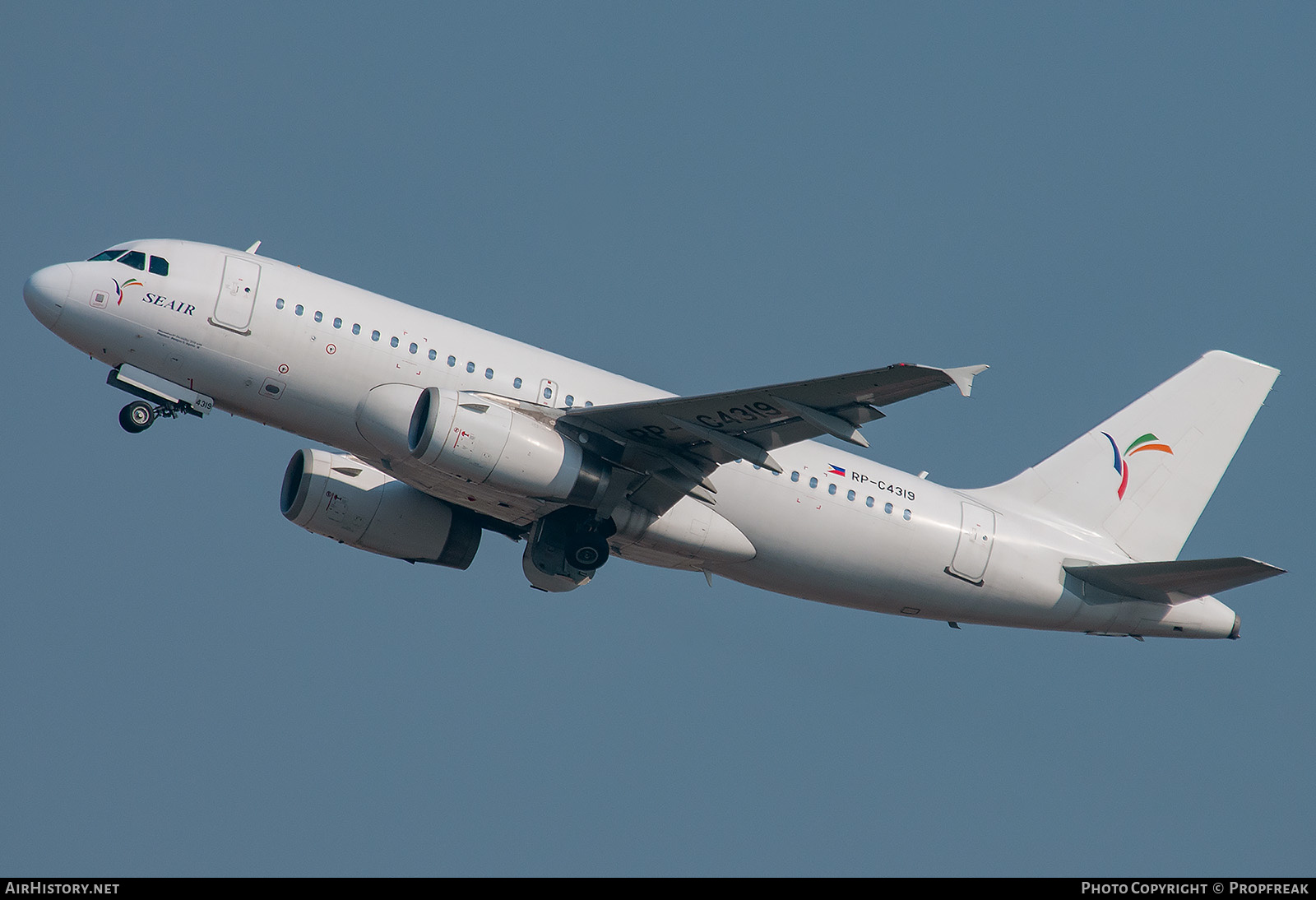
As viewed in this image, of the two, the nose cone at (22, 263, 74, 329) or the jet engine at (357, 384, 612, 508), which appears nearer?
the jet engine at (357, 384, 612, 508)

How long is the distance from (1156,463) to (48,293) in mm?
26789

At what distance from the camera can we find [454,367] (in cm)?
2936

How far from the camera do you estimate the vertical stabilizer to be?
35.0m

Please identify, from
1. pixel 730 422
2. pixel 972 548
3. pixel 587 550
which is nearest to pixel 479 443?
pixel 587 550

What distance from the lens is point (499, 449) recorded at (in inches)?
1094

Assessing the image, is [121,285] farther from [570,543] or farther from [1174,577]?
[1174,577]

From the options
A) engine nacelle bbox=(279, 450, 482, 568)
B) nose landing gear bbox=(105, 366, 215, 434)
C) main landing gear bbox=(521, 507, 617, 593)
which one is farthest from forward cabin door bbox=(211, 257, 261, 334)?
main landing gear bbox=(521, 507, 617, 593)

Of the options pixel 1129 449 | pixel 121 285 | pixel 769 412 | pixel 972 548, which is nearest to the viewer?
pixel 769 412

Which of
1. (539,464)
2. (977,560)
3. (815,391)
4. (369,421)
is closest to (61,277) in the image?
(369,421)

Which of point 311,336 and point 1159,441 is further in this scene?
point 1159,441

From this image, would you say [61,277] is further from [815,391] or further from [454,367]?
[815,391]

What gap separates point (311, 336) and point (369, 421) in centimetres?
221

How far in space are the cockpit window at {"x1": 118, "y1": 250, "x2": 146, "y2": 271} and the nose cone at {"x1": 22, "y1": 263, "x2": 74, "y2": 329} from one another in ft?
3.46

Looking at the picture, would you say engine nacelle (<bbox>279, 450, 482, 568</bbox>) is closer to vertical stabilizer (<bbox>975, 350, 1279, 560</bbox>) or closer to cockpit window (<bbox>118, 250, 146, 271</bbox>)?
cockpit window (<bbox>118, 250, 146, 271</bbox>)
